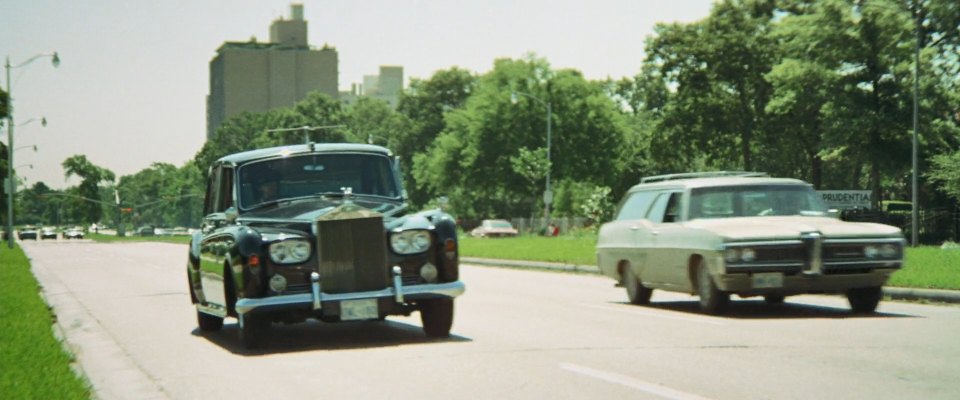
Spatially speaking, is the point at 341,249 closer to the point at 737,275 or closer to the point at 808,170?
the point at 737,275

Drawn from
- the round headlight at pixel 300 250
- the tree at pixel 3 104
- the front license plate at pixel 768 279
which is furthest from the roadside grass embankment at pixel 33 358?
the tree at pixel 3 104

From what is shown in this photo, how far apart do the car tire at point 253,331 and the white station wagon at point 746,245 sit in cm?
536

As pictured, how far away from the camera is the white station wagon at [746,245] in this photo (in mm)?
14406

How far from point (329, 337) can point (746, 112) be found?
168 feet

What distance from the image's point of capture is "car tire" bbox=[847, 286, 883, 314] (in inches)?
593

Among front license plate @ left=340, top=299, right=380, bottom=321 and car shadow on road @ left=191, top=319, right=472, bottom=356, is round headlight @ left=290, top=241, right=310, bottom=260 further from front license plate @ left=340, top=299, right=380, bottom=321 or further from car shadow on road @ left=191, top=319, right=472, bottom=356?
car shadow on road @ left=191, top=319, right=472, bottom=356

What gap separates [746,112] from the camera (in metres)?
62.3

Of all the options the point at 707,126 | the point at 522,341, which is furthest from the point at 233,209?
the point at 707,126

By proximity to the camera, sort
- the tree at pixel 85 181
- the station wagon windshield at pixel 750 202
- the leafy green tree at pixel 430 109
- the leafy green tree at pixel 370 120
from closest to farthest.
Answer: the station wagon windshield at pixel 750 202, the leafy green tree at pixel 430 109, the leafy green tree at pixel 370 120, the tree at pixel 85 181

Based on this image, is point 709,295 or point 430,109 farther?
point 430,109

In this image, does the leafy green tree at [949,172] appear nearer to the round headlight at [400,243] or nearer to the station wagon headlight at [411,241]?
the station wagon headlight at [411,241]

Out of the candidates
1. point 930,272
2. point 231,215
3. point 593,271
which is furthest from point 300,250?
point 593,271

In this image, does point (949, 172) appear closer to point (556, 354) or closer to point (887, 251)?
point (887, 251)

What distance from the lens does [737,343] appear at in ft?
38.1
